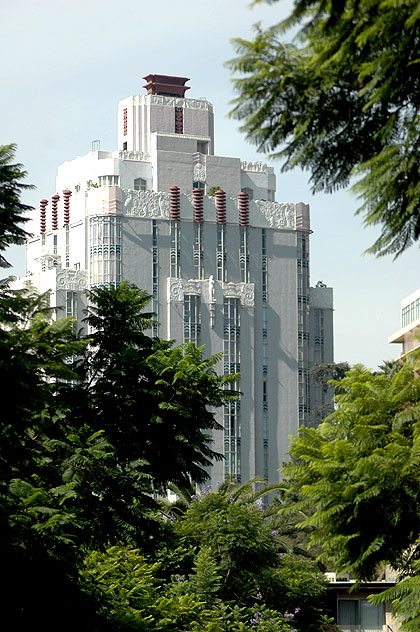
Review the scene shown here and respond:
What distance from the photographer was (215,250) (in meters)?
124

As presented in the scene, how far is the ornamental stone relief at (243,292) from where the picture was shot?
12188 centimetres

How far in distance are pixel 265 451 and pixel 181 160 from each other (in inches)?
1022

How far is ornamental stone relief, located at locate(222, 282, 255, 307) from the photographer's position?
12188cm

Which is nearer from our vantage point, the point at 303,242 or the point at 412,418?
the point at 412,418

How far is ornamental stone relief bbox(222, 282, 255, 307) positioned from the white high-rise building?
0.35ft

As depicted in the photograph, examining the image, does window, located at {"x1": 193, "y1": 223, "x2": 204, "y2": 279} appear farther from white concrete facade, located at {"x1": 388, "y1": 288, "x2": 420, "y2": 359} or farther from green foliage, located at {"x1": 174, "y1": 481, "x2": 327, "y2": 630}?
green foliage, located at {"x1": 174, "y1": 481, "x2": 327, "y2": 630}

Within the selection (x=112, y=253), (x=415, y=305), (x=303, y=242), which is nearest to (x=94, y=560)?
(x=415, y=305)

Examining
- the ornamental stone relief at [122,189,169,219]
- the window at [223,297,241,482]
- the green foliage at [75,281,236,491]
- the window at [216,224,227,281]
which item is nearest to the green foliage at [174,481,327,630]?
the green foliage at [75,281,236,491]

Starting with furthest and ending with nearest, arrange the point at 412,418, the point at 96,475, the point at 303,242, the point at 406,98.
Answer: the point at 303,242 < the point at 96,475 < the point at 412,418 < the point at 406,98

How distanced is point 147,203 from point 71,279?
356 inches

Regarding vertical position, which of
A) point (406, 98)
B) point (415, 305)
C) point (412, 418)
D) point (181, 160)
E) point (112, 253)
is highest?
point (181, 160)

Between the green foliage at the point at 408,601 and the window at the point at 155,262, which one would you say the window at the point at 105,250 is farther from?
the green foliage at the point at 408,601

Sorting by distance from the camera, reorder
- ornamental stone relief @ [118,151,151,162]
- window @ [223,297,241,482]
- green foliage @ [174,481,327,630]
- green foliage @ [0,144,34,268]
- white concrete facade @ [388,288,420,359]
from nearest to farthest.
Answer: green foliage @ [0,144,34,268], green foliage @ [174,481,327,630], white concrete facade @ [388,288,420,359], window @ [223,297,241,482], ornamental stone relief @ [118,151,151,162]

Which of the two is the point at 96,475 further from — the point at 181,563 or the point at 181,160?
the point at 181,160
